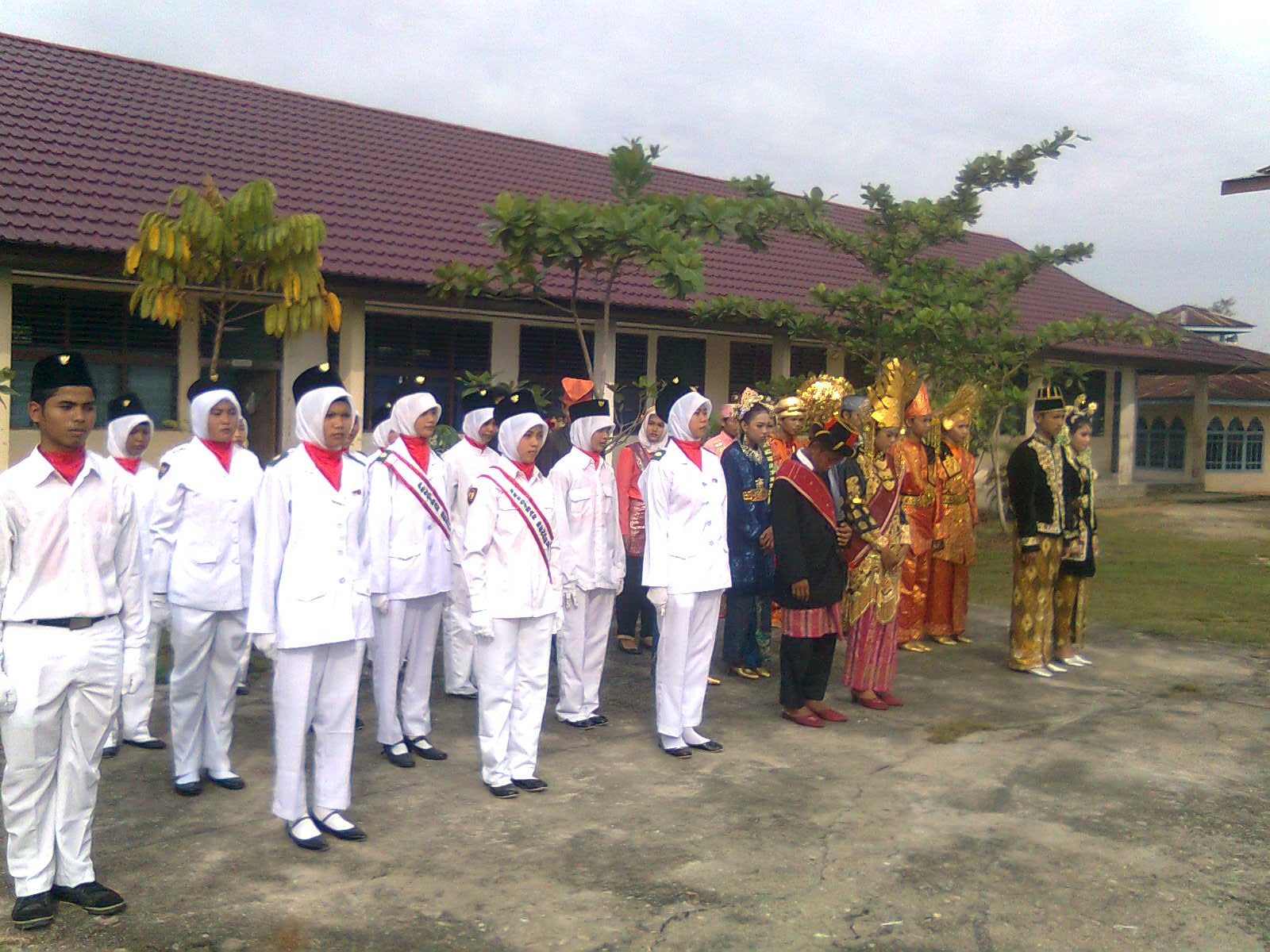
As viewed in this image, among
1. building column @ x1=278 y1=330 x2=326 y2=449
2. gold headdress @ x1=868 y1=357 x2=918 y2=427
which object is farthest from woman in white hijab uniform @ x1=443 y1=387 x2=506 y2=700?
building column @ x1=278 y1=330 x2=326 y2=449

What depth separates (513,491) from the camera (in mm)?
5391

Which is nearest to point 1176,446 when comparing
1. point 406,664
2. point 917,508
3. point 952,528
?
point 952,528

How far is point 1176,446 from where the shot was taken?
89.0ft

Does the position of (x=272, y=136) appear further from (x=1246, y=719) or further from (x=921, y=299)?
(x=1246, y=719)

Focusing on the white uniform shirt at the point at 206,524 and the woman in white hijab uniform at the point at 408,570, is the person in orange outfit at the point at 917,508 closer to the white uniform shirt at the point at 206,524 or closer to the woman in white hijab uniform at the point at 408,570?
the woman in white hijab uniform at the point at 408,570

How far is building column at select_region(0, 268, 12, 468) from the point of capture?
10.9m

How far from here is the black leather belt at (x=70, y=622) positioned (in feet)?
12.6

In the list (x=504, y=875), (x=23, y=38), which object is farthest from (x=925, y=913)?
(x=23, y=38)

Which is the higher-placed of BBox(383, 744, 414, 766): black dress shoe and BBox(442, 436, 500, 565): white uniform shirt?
BBox(442, 436, 500, 565): white uniform shirt

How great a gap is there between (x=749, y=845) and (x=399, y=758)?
1.95 metres

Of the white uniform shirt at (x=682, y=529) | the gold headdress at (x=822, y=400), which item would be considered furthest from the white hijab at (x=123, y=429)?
the gold headdress at (x=822, y=400)

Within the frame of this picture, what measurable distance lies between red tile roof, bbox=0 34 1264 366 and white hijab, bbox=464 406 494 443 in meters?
5.88

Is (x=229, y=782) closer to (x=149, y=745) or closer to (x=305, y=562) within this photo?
(x=149, y=745)

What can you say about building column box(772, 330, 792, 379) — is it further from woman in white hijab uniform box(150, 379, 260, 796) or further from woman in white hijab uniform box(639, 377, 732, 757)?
woman in white hijab uniform box(150, 379, 260, 796)
